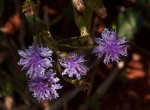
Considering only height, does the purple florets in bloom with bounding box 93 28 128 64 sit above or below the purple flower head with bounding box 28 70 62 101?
above

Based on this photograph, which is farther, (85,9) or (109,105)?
(109,105)

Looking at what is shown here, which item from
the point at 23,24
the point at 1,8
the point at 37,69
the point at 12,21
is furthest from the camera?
the point at 12,21

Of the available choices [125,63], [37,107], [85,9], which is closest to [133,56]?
[125,63]

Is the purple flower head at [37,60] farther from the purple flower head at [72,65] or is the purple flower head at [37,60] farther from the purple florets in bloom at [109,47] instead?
the purple florets in bloom at [109,47]

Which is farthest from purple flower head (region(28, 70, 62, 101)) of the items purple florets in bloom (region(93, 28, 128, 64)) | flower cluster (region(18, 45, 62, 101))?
purple florets in bloom (region(93, 28, 128, 64))

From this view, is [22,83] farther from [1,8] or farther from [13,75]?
[1,8]

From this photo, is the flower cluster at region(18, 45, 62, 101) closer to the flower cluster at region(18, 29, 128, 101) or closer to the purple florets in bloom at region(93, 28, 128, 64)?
the flower cluster at region(18, 29, 128, 101)
